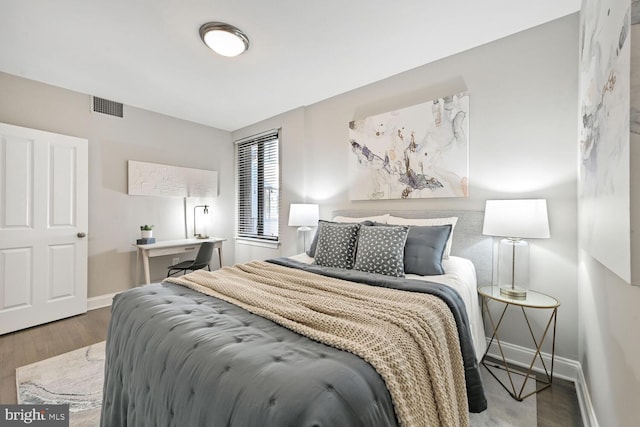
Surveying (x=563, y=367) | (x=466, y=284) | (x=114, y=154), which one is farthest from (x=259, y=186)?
(x=563, y=367)

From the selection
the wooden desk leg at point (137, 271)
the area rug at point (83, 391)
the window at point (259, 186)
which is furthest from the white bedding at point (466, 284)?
the wooden desk leg at point (137, 271)

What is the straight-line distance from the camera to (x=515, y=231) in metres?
1.84

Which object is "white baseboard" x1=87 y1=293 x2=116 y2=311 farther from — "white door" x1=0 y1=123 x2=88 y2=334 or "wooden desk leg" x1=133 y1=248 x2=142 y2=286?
"wooden desk leg" x1=133 y1=248 x2=142 y2=286

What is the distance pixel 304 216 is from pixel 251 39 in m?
1.80

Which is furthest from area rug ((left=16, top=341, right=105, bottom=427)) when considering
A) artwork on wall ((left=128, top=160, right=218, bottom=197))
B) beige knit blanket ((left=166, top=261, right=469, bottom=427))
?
artwork on wall ((left=128, top=160, right=218, bottom=197))

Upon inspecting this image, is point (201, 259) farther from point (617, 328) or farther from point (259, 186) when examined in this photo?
point (617, 328)

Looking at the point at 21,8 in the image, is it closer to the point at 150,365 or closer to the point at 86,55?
the point at 86,55

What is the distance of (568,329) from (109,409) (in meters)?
2.91

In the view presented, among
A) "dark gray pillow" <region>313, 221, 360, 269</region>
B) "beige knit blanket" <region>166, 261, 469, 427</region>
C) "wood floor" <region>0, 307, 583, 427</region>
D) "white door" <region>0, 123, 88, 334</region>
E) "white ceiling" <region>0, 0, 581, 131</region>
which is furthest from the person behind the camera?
"white door" <region>0, 123, 88, 334</region>

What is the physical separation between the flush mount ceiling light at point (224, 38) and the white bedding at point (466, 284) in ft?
7.32

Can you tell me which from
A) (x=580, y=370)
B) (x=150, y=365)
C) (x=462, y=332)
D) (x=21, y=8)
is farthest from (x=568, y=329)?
(x=21, y=8)

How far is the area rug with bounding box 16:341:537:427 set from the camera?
1574mm

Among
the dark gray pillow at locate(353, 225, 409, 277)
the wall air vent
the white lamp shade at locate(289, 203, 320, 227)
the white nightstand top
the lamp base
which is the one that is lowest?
the white nightstand top

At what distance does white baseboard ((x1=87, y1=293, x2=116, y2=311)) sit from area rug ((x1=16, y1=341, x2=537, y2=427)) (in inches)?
46.5
